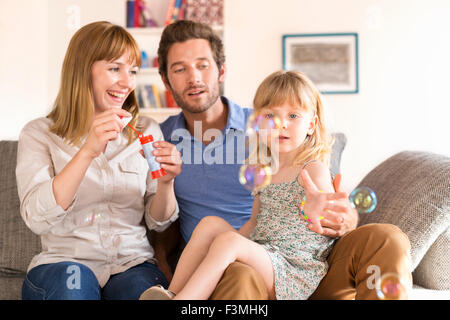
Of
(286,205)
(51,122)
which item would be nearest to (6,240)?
(51,122)

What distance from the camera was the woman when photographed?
50.4 inches

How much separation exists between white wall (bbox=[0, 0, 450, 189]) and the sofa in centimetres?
213

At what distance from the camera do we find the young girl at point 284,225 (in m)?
1.08

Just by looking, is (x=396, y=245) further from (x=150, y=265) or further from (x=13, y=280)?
(x=13, y=280)

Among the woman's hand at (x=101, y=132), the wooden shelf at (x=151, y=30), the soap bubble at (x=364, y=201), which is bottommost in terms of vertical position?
the soap bubble at (x=364, y=201)

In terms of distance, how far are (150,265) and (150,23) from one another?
302 cm

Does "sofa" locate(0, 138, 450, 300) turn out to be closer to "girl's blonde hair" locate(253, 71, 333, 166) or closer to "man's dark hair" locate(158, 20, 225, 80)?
"girl's blonde hair" locate(253, 71, 333, 166)

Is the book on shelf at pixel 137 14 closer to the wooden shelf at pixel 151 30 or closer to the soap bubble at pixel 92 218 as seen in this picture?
the wooden shelf at pixel 151 30

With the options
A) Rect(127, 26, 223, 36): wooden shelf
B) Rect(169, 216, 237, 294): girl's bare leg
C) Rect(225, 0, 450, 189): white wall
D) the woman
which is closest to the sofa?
the woman

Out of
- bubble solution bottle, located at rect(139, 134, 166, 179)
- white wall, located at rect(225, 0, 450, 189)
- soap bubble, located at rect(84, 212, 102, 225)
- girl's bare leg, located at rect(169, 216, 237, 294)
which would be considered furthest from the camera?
white wall, located at rect(225, 0, 450, 189)

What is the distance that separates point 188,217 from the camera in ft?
5.36

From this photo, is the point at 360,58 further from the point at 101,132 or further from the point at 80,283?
the point at 80,283

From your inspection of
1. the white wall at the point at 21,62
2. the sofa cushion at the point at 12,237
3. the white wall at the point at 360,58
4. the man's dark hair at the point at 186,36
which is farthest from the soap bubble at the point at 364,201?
the white wall at the point at 21,62

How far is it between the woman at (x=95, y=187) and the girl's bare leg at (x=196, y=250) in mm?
160
